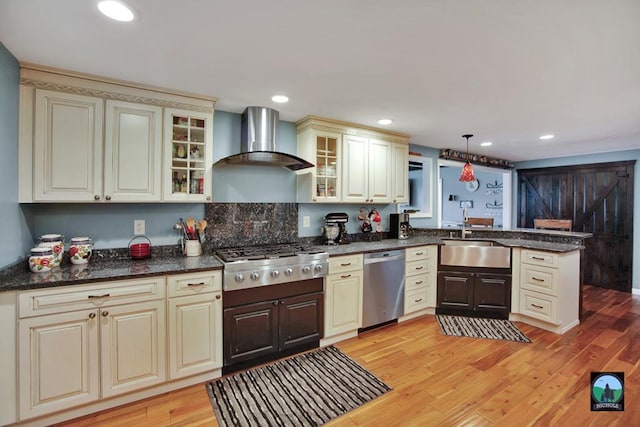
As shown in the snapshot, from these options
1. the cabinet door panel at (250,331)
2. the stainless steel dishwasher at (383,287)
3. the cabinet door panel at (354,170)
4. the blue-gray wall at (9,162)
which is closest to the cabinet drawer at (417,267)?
the stainless steel dishwasher at (383,287)

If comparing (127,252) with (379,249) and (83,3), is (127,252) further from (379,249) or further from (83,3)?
(379,249)

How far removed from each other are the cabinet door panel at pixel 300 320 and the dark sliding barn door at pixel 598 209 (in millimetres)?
4369

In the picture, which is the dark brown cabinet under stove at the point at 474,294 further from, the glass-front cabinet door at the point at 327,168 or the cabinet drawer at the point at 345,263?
the glass-front cabinet door at the point at 327,168

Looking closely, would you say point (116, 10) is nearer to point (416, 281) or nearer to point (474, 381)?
point (474, 381)

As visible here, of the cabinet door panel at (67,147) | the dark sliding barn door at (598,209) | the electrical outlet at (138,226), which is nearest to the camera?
the cabinet door panel at (67,147)

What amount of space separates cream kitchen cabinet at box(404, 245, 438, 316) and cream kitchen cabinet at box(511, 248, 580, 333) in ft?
2.88

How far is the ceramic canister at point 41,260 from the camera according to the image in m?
1.91

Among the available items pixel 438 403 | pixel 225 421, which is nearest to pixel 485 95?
pixel 438 403

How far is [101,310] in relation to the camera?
188cm

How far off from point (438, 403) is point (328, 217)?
6.43 feet

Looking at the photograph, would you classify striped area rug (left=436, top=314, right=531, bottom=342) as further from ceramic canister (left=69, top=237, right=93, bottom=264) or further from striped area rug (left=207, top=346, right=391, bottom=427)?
ceramic canister (left=69, top=237, right=93, bottom=264)

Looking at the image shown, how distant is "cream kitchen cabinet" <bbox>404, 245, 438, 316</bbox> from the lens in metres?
3.43

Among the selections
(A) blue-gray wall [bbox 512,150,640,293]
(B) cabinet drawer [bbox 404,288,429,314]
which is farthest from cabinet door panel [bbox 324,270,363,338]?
(A) blue-gray wall [bbox 512,150,640,293]

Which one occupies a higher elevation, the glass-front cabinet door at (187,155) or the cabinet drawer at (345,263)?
the glass-front cabinet door at (187,155)
